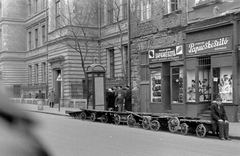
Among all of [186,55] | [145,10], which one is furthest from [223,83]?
[145,10]

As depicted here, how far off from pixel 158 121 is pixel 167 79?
21.5 ft

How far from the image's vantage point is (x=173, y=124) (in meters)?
12.5

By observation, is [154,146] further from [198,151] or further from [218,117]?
[218,117]

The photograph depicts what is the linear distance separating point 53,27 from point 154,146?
2788 centimetres

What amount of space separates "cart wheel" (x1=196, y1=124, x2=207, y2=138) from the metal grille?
583 centimetres

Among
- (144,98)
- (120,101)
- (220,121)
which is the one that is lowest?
(220,121)

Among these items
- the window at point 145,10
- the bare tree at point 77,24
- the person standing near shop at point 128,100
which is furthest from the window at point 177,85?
the bare tree at point 77,24

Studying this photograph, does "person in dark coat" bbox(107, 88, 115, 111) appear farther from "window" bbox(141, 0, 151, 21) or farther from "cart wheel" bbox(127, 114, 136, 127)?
"cart wheel" bbox(127, 114, 136, 127)

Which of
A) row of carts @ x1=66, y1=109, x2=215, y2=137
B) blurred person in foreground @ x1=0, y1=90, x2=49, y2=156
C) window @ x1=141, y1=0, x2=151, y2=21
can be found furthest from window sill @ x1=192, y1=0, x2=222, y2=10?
blurred person in foreground @ x1=0, y1=90, x2=49, y2=156

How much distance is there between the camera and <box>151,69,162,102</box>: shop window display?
19906 millimetres

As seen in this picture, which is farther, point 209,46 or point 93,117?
point 93,117

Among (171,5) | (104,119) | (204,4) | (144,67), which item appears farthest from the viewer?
(144,67)

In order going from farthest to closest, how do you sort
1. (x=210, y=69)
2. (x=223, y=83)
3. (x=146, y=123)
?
(x=210, y=69)
(x=223, y=83)
(x=146, y=123)

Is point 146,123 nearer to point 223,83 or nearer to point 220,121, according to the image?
point 220,121
